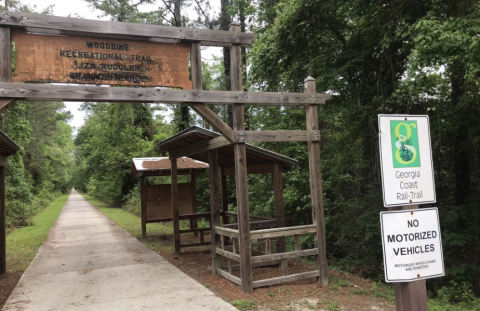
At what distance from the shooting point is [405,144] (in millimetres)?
2820

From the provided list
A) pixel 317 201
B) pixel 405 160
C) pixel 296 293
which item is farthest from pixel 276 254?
pixel 405 160

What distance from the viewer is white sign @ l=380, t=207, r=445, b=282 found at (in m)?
2.62

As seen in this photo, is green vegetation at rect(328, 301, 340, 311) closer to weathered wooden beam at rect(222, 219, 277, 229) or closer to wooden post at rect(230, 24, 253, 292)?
wooden post at rect(230, 24, 253, 292)

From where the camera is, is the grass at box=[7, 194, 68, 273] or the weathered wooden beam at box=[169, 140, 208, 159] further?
the grass at box=[7, 194, 68, 273]

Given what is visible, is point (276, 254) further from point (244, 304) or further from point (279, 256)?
point (244, 304)

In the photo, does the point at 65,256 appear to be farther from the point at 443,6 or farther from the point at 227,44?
the point at 443,6

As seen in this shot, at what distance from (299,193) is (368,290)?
6.13m

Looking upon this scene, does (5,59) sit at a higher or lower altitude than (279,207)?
higher

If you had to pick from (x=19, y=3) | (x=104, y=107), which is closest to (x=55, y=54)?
(x=19, y=3)

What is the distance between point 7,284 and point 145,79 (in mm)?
5386

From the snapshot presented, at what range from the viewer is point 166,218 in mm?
13742

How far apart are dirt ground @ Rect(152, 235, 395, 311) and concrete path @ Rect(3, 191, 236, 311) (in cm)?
37

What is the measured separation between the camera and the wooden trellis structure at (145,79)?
567 cm

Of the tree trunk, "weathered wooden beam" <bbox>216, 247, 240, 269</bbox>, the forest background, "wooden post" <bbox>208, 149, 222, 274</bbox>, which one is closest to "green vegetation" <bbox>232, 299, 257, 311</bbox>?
"weathered wooden beam" <bbox>216, 247, 240, 269</bbox>
